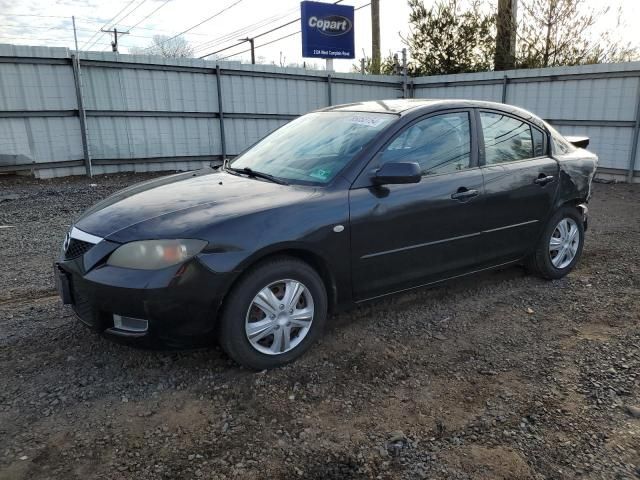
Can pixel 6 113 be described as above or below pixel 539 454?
above

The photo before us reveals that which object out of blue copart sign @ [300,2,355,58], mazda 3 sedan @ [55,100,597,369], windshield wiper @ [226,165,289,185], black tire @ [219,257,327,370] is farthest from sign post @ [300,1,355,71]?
black tire @ [219,257,327,370]

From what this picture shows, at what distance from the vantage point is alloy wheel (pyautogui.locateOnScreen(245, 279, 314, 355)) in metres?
3.04

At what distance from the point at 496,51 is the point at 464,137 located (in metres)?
13.9

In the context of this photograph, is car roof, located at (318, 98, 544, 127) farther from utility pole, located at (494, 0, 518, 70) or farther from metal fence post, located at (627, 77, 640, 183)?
utility pole, located at (494, 0, 518, 70)

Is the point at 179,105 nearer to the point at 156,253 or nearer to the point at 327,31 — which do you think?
the point at 327,31

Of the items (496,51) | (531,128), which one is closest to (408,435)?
(531,128)

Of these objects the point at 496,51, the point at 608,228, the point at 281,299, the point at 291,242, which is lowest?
the point at 608,228

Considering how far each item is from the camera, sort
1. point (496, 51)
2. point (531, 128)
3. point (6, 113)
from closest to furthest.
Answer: point (531, 128) < point (6, 113) < point (496, 51)

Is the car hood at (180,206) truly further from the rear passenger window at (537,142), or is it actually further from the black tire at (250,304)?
the rear passenger window at (537,142)

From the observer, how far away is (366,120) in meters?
3.86

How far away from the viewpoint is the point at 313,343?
3.43 m

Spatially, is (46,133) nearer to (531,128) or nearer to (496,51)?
(531,128)

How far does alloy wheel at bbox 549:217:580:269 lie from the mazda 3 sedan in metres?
0.10

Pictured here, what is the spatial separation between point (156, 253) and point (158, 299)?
0.25 m
